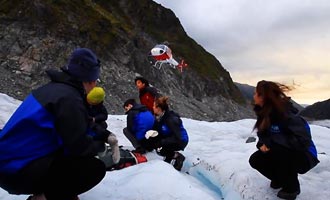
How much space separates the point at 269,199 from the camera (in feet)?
17.0

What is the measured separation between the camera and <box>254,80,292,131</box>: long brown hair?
481 cm

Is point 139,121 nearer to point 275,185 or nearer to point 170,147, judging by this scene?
point 170,147

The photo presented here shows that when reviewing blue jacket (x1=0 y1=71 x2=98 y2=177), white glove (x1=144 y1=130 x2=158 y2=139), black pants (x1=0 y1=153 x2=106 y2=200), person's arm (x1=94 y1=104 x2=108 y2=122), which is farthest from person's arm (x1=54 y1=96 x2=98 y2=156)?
white glove (x1=144 y1=130 x2=158 y2=139)

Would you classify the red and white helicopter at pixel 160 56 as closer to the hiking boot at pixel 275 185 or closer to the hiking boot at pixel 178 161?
the hiking boot at pixel 178 161

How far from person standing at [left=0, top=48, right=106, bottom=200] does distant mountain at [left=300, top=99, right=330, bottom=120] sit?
60.7 metres

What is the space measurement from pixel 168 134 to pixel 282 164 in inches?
103

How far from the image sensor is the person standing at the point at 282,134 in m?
4.76

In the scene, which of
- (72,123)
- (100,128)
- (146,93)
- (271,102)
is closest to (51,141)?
(72,123)

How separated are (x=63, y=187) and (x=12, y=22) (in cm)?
2408

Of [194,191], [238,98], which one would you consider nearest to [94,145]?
[194,191]

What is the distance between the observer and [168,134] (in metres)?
7.18

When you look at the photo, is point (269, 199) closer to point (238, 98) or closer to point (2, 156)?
point (2, 156)

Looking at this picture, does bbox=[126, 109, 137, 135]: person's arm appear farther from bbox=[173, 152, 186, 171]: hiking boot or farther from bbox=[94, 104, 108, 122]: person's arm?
bbox=[173, 152, 186, 171]: hiking boot

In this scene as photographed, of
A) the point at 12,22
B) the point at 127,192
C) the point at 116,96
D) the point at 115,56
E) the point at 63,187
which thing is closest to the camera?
the point at 63,187
